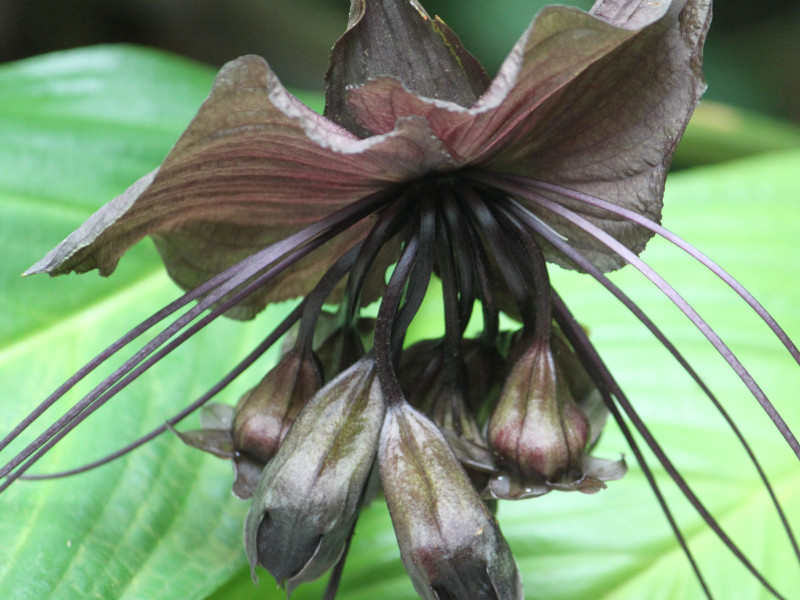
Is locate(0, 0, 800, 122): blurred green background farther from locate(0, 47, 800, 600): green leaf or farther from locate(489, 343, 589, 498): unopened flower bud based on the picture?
locate(489, 343, 589, 498): unopened flower bud

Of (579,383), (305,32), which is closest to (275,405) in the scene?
(579,383)

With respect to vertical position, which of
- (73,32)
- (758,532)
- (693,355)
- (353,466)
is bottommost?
(353,466)

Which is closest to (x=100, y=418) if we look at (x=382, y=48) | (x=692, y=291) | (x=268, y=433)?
(x=268, y=433)

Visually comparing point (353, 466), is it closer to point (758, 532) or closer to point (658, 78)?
point (658, 78)

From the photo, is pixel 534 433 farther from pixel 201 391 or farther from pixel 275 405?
pixel 201 391

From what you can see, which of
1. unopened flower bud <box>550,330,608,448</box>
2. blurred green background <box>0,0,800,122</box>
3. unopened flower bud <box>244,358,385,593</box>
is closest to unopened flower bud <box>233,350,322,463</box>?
unopened flower bud <box>244,358,385,593</box>

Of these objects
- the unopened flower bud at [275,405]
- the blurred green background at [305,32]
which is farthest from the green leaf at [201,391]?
the blurred green background at [305,32]
